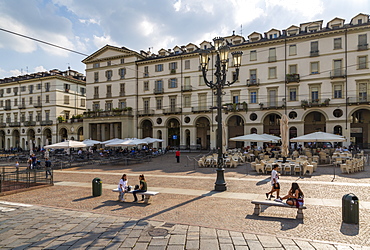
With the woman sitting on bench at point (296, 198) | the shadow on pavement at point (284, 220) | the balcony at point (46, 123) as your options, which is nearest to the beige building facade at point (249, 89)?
the balcony at point (46, 123)

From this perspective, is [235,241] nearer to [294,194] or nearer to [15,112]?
[294,194]

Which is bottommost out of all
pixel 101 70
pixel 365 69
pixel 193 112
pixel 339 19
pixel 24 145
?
pixel 24 145

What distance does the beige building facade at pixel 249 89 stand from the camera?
33.7 metres

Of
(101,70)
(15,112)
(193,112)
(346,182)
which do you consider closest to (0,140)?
(15,112)

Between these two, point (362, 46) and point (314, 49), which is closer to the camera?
point (362, 46)

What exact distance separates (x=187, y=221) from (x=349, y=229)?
4591 millimetres

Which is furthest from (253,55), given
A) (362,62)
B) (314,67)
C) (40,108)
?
(40,108)

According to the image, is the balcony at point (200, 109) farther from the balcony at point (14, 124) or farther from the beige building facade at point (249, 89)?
the balcony at point (14, 124)

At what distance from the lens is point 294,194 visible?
28.6 feet

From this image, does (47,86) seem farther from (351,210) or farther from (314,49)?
(351,210)

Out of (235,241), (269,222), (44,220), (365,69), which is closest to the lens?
(235,241)

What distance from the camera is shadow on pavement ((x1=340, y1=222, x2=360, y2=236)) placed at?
6992 millimetres

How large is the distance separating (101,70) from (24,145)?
2716cm

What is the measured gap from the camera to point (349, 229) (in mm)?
7262
